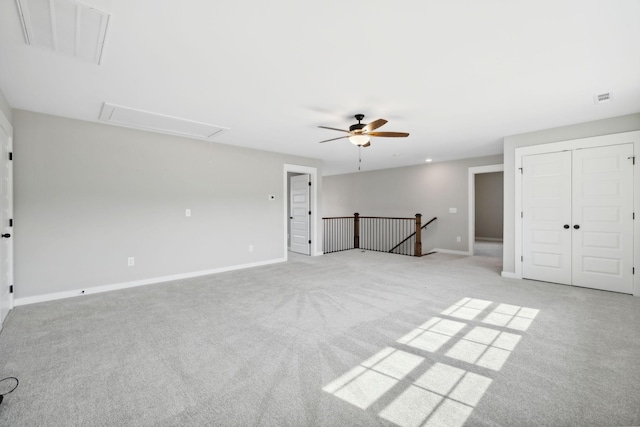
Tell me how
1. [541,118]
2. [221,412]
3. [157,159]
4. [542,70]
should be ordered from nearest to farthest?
[221,412]
[542,70]
[541,118]
[157,159]

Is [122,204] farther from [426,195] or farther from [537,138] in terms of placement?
[426,195]

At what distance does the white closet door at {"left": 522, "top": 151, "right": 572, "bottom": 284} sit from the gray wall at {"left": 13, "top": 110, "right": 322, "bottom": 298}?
482cm

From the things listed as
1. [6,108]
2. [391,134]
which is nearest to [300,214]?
[391,134]

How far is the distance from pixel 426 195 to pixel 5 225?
8.10 meters

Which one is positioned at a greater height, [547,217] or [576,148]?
[576,148]

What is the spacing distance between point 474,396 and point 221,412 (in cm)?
155

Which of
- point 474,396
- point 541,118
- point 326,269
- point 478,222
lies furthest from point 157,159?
point 478,222

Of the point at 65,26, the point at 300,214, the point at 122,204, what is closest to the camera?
the point at 65,26

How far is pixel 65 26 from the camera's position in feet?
6.37

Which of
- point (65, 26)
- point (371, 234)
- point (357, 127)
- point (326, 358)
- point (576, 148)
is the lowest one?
point (326, 358)

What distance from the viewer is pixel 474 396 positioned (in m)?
1.81

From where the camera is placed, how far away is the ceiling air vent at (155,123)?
3617 mm

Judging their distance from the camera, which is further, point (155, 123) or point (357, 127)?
point (155, 123)

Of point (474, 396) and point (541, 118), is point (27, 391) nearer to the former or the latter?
point (474, 396)
